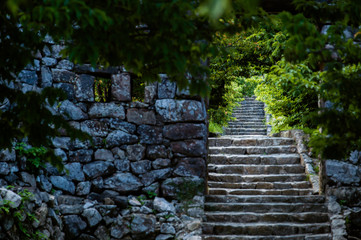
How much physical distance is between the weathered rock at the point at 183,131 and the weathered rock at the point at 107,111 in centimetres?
64

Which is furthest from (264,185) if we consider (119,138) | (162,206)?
(119,138)

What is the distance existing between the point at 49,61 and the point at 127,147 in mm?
1536

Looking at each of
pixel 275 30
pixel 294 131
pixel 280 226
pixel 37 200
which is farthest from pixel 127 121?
pixel 275 30

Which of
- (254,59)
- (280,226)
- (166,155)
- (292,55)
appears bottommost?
(280,226)

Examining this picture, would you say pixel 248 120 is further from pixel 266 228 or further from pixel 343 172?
pixel 266 228

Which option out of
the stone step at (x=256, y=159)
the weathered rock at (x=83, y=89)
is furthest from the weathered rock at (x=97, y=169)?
the stone step at (x=256, y=159)

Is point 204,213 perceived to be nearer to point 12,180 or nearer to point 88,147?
point 88,147

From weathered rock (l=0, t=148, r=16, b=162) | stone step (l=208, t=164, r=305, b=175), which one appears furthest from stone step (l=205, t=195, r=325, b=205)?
weathered rock (l=0, t=148, r=16, b=162)

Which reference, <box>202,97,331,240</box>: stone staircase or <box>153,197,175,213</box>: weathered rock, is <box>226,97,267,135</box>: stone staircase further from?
<box>153,197,175,213</box>: weathered rock

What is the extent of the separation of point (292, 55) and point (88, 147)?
10.6ft

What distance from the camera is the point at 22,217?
411cm

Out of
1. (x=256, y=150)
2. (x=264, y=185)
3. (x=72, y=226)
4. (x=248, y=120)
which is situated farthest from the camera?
(x=248, y=120)

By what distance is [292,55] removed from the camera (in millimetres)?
2908

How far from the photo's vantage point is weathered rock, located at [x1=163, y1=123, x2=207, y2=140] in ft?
17.3
